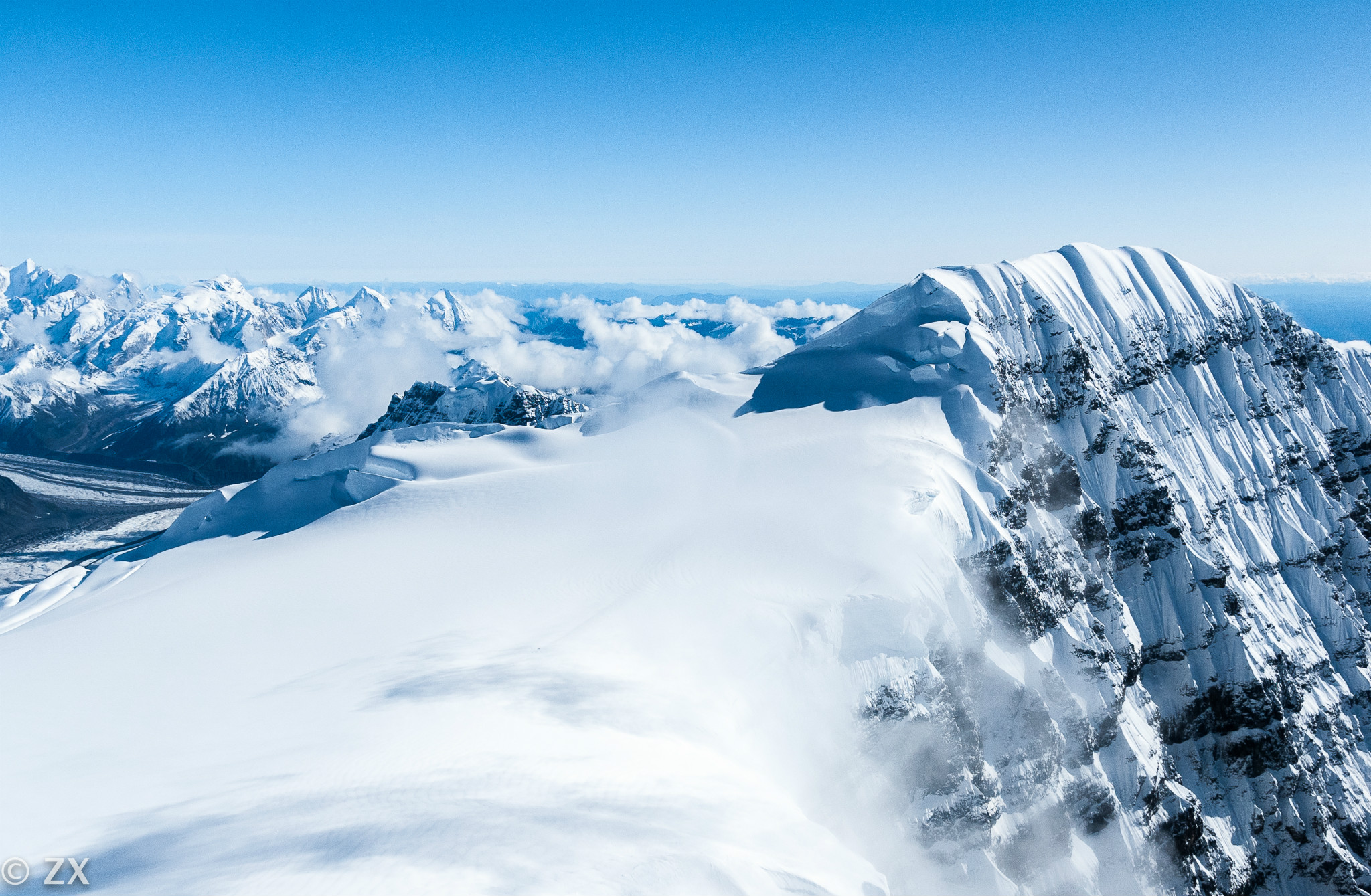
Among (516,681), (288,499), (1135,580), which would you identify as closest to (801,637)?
(516,681)

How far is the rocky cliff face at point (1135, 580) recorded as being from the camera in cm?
4047

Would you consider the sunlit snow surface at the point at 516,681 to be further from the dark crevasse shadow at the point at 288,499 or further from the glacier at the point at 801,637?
the dark crevasse shadow at the point at 288,499

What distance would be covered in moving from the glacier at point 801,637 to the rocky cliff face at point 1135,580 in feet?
1.20

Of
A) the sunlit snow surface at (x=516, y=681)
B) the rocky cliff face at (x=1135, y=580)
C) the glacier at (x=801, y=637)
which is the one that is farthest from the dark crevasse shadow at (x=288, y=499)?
the rocky cliff face at (x=1135, y=580)

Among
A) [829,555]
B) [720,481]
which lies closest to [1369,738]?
[829,555]

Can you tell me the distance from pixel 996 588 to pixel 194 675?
47.1 meters

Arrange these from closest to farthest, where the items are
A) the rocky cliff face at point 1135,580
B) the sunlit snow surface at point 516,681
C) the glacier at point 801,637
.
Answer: the sunlit snow surface at point 516,681, the glacier at point 801,637, the rocky cliff face at point 1135,580

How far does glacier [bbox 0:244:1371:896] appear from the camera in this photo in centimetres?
2119

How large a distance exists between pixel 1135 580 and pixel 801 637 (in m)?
43.0

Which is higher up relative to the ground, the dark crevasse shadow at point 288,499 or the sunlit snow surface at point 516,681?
the sunlit snow surface at point 516,681

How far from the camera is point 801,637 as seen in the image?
109 ft

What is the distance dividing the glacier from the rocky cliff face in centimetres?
37

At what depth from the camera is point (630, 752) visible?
24578 millimetres

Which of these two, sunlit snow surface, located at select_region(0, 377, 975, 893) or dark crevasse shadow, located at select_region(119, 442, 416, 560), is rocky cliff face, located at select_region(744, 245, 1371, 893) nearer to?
sunlit snow surface, located at select_region(0, 377, 975, 893)
